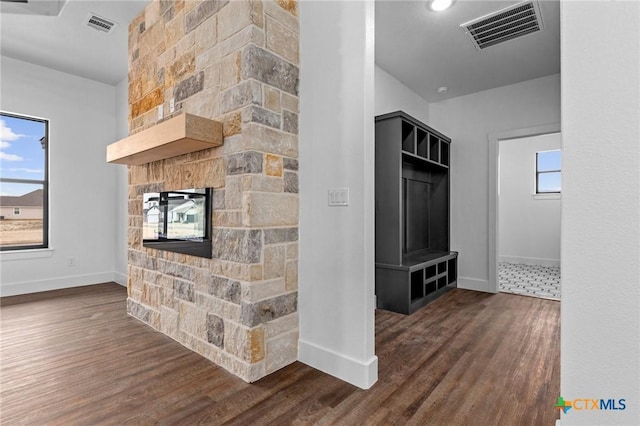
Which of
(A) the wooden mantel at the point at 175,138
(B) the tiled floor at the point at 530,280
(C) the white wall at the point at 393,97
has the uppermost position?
(C) the white wall at the point at 393,97

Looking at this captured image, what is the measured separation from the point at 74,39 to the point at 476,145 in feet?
16.4

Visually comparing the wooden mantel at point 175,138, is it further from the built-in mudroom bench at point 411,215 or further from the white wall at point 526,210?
the white wall at point 526,210

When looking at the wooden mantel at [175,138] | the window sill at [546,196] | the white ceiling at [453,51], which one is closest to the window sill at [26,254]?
the wooden mantel at [175,138]

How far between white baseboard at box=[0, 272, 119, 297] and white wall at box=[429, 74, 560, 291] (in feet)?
16.6

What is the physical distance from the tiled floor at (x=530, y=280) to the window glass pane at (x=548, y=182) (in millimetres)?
1501

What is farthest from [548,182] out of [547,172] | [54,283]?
[54,283]

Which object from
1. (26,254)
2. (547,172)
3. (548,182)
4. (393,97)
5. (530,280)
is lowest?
(530,280)

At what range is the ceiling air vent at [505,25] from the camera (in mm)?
2693

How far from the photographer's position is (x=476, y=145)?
4414 millimetres

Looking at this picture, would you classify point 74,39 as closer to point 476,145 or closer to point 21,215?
point 21,215

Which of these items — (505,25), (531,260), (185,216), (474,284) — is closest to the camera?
(185,216)

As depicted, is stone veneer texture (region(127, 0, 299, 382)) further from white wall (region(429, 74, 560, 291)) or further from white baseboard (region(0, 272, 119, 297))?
white wall (region(429, 74, 560, 291))

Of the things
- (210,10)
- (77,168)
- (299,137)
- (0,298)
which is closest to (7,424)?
(299,137)

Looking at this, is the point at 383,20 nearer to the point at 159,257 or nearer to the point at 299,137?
the point at 299,137
